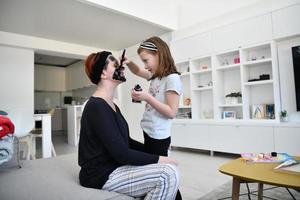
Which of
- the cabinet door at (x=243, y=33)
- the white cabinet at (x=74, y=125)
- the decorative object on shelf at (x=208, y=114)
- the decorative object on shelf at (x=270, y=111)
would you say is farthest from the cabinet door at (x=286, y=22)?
the white cabinet at (x=74, y=125)

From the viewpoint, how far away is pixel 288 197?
68.3 inches

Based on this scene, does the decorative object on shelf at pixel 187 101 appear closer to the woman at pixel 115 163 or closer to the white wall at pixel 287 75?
the white wall at pixel 287 75

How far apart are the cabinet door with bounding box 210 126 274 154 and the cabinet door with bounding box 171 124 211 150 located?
135mm

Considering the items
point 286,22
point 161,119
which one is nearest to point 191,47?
point 286,22

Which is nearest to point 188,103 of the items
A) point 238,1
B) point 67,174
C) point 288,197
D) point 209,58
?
point 209,58

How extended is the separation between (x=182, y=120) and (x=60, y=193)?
3.31m

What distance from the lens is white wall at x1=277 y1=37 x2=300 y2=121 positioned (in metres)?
3.07

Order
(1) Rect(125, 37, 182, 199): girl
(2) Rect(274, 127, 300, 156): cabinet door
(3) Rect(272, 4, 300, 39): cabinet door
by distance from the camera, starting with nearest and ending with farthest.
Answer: (1) Rect(125, 37, 182, 199): girl, (2) Rect(274, 127, 300, 156): cabinet door, (3) Rect(272, 4, 300, 39): cabinet door

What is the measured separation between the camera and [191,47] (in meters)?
4.07

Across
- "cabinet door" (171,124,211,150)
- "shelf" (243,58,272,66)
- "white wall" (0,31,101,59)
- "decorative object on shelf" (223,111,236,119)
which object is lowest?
"cabinet door" (171,124,211,150)

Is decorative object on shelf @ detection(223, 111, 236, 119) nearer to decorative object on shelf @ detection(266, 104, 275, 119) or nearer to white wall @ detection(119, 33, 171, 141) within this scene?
decorative object on shelf @ detection(266, 104, 275, 119)

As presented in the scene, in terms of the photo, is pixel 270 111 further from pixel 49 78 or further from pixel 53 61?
pixel 49 78

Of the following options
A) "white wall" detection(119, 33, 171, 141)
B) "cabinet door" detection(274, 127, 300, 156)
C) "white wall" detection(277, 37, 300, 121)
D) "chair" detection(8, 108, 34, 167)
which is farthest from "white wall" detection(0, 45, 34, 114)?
"white wall" detection(277, 37, 300, 121)

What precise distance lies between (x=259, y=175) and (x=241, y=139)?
232cm
